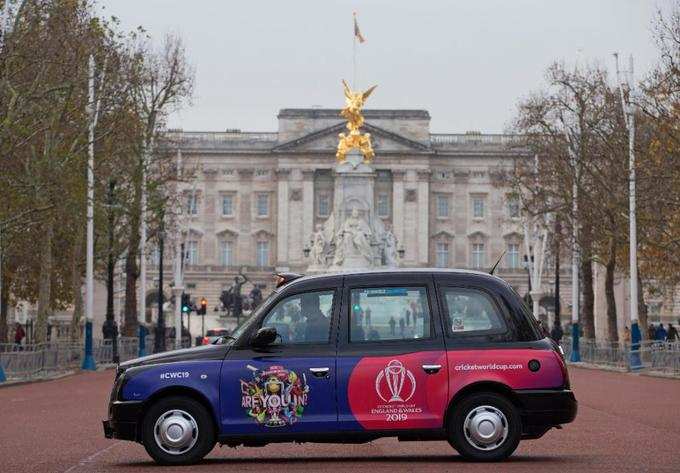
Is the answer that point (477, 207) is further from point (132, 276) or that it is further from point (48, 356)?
point (48, 356)

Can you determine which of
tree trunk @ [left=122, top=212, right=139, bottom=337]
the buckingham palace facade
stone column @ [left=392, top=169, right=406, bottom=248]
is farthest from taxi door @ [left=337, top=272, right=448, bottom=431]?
stone column @ [left=392, top=169, right=406, bottom=248]

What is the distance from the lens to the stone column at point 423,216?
151 m

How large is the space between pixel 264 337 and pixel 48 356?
32.1 m

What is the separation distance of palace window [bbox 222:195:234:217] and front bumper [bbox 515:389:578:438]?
13842cm

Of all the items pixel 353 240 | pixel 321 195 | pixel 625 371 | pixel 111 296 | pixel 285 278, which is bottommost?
pixel 625 371

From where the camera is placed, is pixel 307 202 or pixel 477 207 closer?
pixel 307 202

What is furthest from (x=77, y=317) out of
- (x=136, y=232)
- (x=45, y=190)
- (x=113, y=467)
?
(x=113, y=467)

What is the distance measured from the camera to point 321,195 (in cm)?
15238

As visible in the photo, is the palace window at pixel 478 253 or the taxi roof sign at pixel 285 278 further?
the palace window at pixel 478 253

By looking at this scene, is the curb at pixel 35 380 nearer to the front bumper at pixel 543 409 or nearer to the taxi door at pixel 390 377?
the taxi door at pixel 390 377

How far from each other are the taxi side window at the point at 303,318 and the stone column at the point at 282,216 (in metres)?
134

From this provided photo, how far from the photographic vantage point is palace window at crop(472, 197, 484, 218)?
154 metres

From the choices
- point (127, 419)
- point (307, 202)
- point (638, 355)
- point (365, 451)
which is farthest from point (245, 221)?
point (127, 419)

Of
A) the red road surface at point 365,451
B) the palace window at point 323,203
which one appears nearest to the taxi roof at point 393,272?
the red road surface at point 365,451
